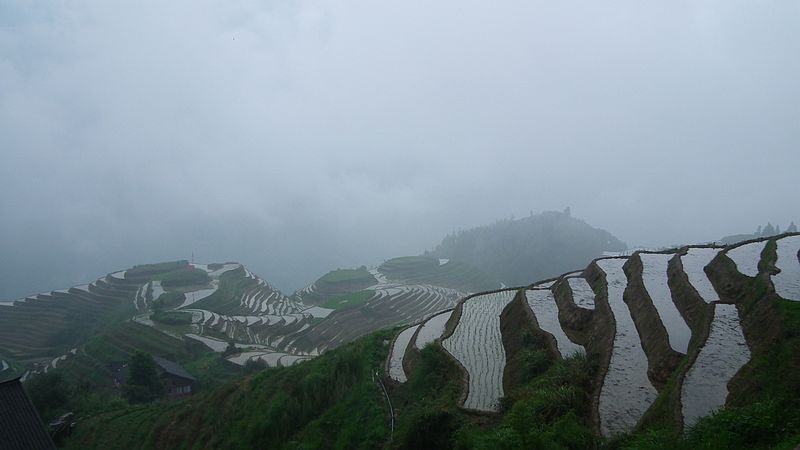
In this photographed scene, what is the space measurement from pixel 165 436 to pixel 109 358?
31879mm

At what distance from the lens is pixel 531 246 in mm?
127688

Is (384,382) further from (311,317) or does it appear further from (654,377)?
(311,317)

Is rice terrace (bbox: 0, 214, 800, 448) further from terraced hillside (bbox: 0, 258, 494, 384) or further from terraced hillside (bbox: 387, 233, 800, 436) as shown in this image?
terraced hillside (bbox: 0, 258, 494, 384)

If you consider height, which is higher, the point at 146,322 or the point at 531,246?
the point at 531,246

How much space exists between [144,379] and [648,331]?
3408 cm

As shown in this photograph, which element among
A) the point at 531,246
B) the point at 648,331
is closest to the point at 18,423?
the point at 648,331

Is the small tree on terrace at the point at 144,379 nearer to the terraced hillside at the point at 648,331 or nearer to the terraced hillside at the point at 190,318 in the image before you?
the terraced hillside at the point at 190,318

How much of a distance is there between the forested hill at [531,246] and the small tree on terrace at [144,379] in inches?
3616

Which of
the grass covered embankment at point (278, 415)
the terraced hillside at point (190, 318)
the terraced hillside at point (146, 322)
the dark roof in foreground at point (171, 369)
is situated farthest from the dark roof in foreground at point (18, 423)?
the terraced hillside at point (190, 318)

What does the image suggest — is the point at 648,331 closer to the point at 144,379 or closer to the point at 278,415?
the point at 278,415

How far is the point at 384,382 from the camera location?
15.4 m

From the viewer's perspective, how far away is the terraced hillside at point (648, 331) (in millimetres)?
8734

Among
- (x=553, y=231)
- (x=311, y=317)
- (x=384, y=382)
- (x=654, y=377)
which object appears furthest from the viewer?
(x=553, y=231)

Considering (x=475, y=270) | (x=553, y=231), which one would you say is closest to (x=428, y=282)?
(x=475, y=270)
